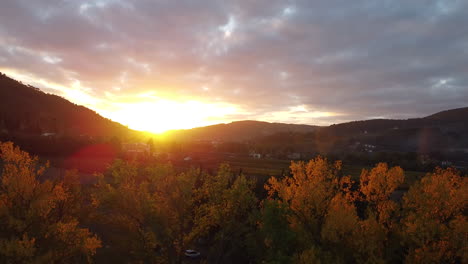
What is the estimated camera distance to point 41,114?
107000mm

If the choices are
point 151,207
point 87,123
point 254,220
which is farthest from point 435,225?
point 87,123

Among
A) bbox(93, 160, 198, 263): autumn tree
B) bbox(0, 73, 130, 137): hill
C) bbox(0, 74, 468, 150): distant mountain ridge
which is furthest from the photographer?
bbox(0, 74, 468, 150): distant mountain ridge

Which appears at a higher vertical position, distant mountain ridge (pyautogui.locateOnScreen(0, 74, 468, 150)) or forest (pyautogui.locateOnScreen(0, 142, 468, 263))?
distant mountain ridge (pyautogui.locateOnScreen(0, 74, 468, 150))

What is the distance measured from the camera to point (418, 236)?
21062mm

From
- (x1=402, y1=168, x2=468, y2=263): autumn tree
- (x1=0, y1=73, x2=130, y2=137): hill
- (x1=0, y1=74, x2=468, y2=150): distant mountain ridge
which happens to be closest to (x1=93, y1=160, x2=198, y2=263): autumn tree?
(x1=402, y1=168, x2=468, y2=263): autumn tree

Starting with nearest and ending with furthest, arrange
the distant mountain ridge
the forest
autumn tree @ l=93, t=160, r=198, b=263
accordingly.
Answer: the forest → autumn tree @ l=93, t=160, r=198, b=263 → the distant mountain ridge

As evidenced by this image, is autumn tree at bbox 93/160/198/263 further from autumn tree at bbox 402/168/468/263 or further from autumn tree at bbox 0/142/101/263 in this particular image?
autumn tree at bbox 402/168/468/263

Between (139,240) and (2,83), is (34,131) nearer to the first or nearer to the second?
(2,83)

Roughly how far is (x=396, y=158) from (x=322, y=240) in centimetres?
8331

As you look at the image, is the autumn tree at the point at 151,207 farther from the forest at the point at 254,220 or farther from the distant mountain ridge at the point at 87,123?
the distant mountain ridge at the point at 87,123

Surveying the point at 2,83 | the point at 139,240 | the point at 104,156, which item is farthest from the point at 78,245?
the point at 2,83

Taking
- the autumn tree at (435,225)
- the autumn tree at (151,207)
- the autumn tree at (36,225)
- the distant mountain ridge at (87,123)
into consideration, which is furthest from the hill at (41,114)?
the autumn tree at (435,225)

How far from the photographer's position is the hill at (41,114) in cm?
Answer: 9275

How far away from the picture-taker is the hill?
9275 cm
